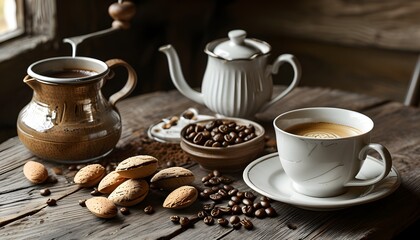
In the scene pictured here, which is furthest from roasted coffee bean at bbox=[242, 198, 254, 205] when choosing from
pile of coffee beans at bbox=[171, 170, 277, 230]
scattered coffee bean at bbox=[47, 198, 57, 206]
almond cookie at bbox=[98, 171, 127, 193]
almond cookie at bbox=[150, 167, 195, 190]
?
→ scattered coffee bean at bbox=[47, 198, 57, 206]

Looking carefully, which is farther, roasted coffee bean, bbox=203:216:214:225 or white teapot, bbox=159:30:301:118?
white teapot, bbox=159:30:301:118

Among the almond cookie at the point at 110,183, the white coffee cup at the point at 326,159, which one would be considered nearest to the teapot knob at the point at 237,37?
the white coffee cup at the point at 326,159

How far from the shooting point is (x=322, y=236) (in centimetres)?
103

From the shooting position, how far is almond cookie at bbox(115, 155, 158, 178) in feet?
3.68

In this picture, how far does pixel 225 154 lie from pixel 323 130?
0.18 metres

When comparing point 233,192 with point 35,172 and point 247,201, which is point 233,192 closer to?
point 247,201

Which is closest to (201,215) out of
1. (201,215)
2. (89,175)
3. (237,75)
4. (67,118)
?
(201,215)

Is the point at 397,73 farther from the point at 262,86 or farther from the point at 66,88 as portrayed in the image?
the point at 66,88

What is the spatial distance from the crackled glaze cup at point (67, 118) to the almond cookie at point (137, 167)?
0.14 m

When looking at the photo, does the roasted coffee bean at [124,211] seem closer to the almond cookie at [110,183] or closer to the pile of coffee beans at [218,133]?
the almond cookie at [110,183]

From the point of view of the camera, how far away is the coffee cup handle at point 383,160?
→ 42.1 inches

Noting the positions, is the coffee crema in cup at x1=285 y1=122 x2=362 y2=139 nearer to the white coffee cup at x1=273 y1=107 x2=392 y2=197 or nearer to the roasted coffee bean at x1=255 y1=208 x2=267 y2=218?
the white coffee cup at x1=273 y1=107 x2=392 y2=197

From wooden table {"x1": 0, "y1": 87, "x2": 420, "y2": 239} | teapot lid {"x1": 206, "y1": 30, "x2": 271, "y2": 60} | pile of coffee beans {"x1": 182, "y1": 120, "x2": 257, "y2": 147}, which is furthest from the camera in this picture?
teapot lid {"x1": 206, "y1": 30, "x2": 271, "y2": 60}

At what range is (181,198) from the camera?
1.10 meters
